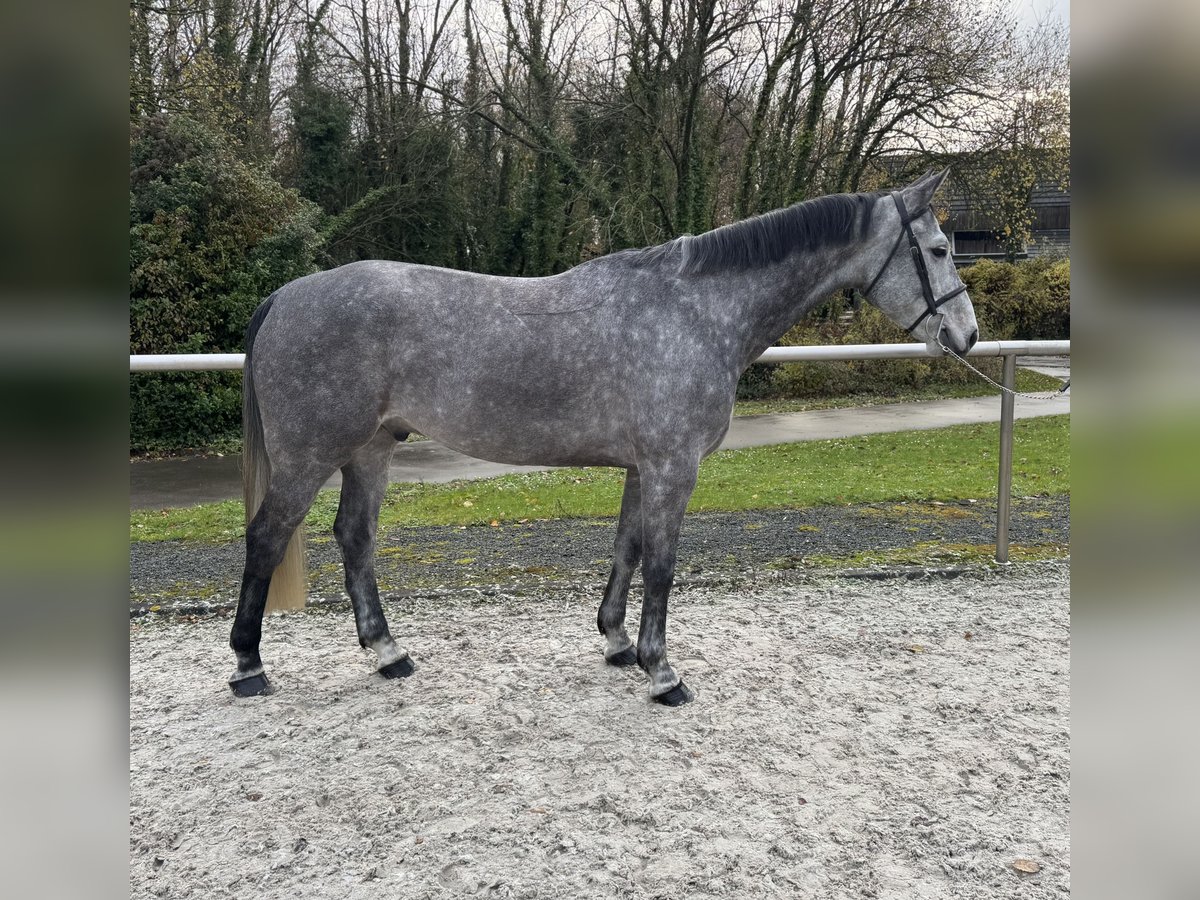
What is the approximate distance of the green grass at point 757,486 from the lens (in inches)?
245

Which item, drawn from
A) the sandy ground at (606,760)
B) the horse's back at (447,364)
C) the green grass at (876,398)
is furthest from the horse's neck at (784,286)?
the green grass at (876,398)

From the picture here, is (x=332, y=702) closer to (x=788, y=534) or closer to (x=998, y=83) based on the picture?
(x=788, y=534)

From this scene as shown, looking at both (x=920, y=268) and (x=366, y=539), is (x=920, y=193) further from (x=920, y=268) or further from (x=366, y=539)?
(x=366, y=539)

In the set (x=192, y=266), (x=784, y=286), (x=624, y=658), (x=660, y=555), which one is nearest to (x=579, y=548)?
(x=624, y=658)

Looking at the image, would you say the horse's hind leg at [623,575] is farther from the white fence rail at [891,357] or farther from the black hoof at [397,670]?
the white fence rail at [891,357]

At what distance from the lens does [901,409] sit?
478 inches

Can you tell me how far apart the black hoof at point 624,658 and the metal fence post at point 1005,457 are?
7.96 ft

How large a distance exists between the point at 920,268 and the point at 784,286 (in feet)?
1.52

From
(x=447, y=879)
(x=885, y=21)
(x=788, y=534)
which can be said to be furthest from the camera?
(x=885, y=21)

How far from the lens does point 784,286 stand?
10.1ft
